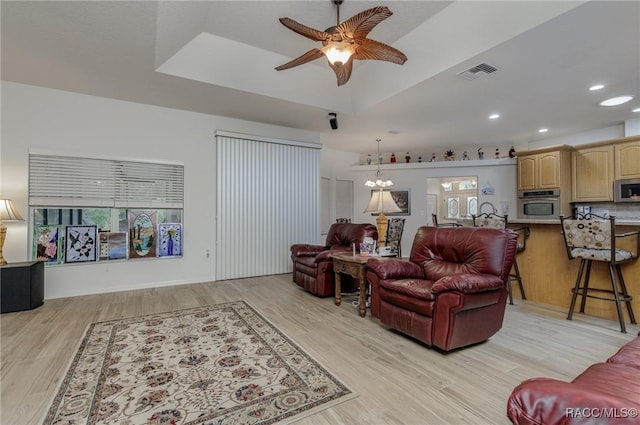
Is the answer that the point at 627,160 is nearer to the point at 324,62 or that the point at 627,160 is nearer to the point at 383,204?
the point at 383,204

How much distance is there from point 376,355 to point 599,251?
8.46 feet

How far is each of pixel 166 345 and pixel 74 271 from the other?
2.68 m

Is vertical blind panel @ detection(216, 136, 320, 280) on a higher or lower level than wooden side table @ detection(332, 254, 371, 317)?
higher

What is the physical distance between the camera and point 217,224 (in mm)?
5328

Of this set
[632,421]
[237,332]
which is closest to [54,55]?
[237,332]

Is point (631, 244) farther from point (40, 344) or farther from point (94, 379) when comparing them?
point (40, 344)

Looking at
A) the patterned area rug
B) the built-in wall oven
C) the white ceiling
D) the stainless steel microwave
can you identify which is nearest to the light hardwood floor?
the patterned area rug

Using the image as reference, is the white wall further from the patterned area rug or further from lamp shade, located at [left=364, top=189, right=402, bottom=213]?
lamp shade, located at [left=364, top=189, right=402, bottom=213]

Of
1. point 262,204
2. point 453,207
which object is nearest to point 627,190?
point 453,207

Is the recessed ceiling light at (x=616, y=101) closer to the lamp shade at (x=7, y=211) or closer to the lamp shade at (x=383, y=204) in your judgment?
the lamp shade at (x=383, y=204)

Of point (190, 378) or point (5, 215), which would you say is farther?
Result: point (5, 215)

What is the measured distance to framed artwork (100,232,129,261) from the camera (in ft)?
14.8

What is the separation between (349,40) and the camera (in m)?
2.70

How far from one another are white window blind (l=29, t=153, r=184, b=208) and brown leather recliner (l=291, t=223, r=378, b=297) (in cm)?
225
